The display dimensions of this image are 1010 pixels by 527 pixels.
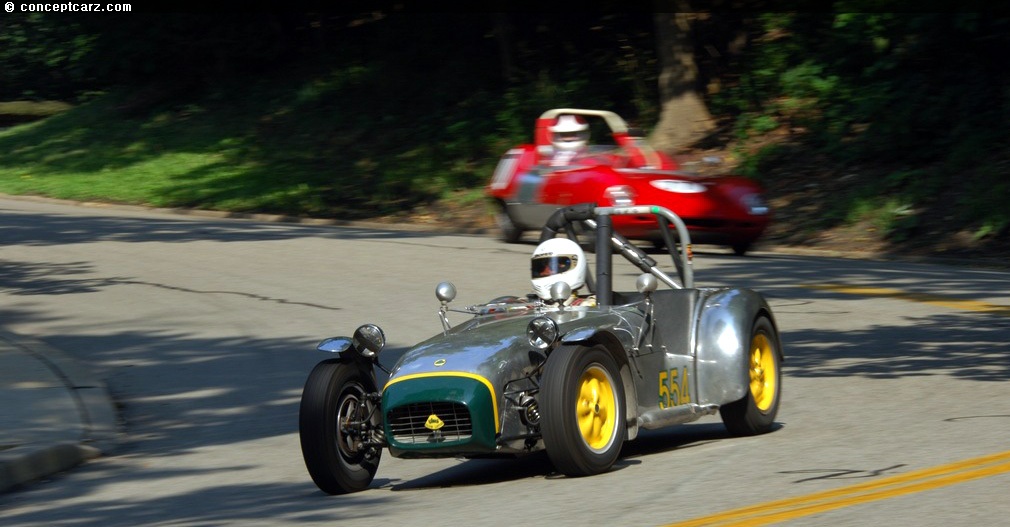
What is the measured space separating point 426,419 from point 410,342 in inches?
233

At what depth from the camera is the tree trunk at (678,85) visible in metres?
29.3

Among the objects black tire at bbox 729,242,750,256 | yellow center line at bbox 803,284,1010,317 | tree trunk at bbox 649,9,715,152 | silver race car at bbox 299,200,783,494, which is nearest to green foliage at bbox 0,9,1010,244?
tree trunk at bbox 649,9,715,152

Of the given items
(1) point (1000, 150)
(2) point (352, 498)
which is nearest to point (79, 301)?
(2) point (352, 498)

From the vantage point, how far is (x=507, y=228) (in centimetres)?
2136

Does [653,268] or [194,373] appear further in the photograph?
[194,373]

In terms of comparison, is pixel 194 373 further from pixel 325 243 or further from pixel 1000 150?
pixel 1000 150

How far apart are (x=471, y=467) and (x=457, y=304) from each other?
22.4 feet

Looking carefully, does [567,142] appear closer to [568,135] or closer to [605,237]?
[568,135]

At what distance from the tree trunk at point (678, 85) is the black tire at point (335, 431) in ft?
71.2

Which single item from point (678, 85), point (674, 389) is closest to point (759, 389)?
point (674, 389)

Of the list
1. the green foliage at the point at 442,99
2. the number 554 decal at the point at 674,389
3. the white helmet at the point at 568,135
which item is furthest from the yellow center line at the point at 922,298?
the number 554 decal at the point at 674,389

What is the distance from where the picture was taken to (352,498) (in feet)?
25.3

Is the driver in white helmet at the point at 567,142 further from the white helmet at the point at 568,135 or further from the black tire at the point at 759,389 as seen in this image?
the black tire at the point at 759,389

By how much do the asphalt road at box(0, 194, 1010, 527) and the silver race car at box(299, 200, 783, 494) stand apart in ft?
0.80
